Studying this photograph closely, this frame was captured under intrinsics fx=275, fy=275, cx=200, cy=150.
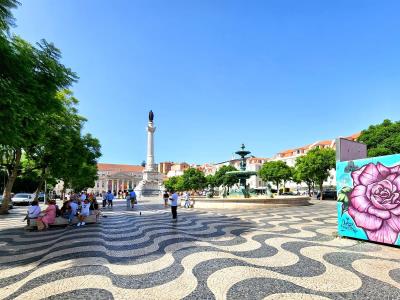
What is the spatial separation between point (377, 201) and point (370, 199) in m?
0.23

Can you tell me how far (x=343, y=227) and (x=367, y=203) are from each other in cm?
132

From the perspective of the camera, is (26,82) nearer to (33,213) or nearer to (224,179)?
(33,213)

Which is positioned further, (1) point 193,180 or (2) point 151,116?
(1) point 193,180

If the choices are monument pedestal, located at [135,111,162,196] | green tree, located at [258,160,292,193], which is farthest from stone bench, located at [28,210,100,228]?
green tree, located at [258,160,292,193]

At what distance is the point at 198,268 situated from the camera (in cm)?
613

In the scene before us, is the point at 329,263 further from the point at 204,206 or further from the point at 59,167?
the point at 59,167

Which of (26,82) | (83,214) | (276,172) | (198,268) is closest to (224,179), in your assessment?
(276,172)

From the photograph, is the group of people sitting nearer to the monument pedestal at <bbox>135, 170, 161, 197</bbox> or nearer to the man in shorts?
the man in shorts

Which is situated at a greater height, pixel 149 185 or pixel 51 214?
pixel 149 185

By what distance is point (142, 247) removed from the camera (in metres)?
8.16

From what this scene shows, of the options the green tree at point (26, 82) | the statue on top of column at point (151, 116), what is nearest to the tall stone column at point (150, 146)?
the statue on top of column at point (151, 116)

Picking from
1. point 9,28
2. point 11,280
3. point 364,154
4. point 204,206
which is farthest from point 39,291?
point 204,206

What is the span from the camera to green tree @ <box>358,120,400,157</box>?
35844 millimetres

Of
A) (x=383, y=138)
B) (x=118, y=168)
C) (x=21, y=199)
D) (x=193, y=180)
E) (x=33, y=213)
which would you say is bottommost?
(x=21, y=199)
